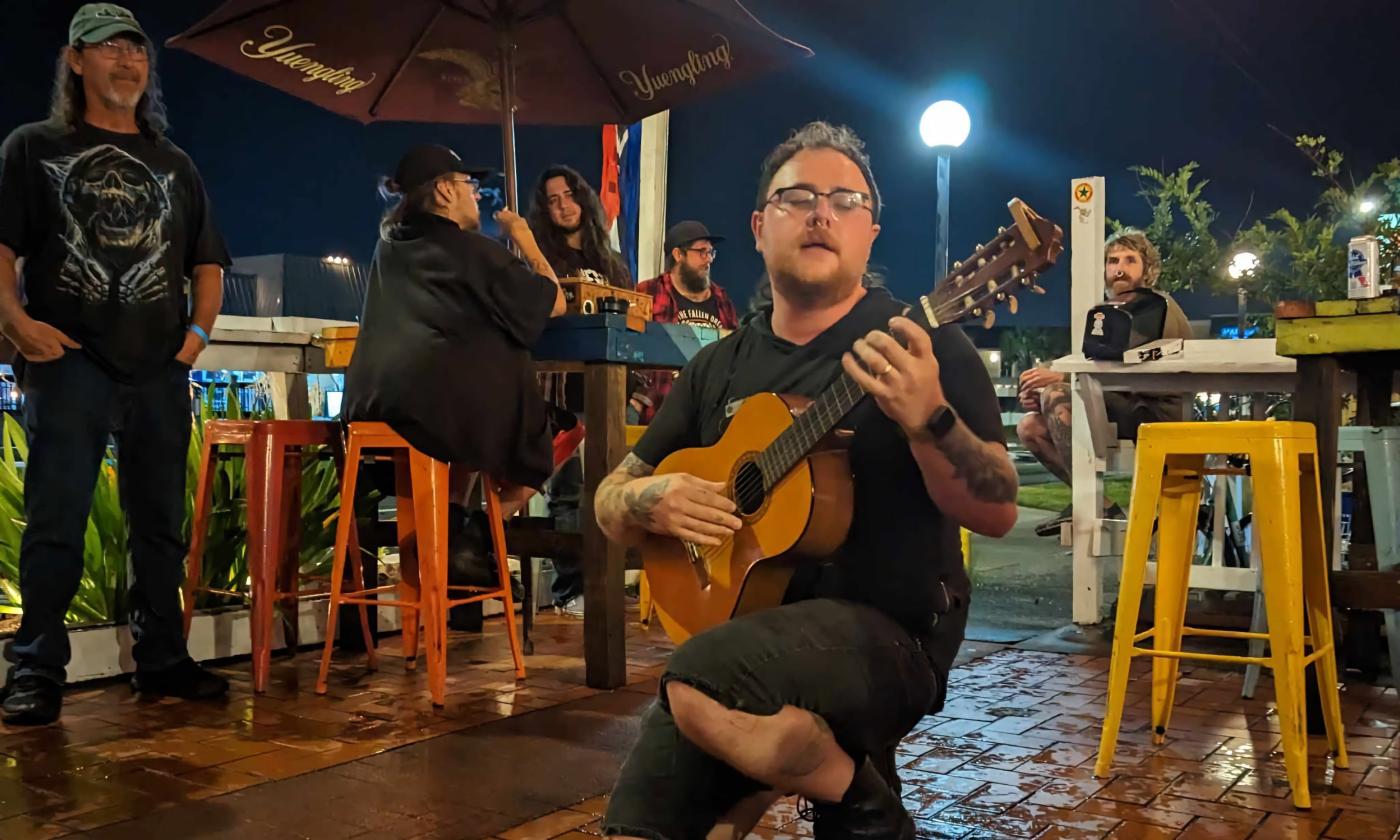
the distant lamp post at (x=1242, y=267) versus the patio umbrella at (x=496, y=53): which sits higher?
the patio umbrella at (x=496, y=53)

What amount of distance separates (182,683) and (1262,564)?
2.98 m

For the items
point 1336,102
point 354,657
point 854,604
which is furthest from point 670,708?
point 1336,102

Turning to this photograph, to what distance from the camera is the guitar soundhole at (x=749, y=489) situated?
157 centimetres

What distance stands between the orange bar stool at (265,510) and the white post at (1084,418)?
112 inches

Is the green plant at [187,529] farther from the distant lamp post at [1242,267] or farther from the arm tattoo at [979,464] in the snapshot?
the distant lamp post at [1242,267]

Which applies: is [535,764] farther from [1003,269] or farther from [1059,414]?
[1059,414]

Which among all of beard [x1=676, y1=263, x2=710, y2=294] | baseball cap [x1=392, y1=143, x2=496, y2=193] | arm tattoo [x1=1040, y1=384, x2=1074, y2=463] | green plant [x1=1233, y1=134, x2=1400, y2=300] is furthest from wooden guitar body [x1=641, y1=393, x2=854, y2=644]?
green plant [x1=1233, y1=134, x2=1400, y2=300]

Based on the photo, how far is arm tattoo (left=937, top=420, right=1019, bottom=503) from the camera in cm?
142

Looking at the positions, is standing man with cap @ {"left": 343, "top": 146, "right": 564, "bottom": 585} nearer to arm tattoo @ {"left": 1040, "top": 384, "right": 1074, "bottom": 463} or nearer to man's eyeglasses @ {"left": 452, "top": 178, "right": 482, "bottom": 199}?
man's eyeglasses @ {"left": 452, "top": 178, "right": 482, "bottom": 199}

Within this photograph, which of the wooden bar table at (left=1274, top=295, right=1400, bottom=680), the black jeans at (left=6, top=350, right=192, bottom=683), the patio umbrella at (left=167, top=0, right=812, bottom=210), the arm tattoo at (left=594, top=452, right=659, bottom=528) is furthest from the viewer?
the patio umbrella at (left=167, top=0, right=812, bottom=210)

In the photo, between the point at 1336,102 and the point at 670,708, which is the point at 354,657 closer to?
the point at 670,708

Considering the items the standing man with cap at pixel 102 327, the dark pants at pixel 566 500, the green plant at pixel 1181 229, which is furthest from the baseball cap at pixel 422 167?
the green plant at pixel 1181 229

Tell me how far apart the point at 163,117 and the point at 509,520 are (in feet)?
5.57

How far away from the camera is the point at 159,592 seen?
10.5 feet
